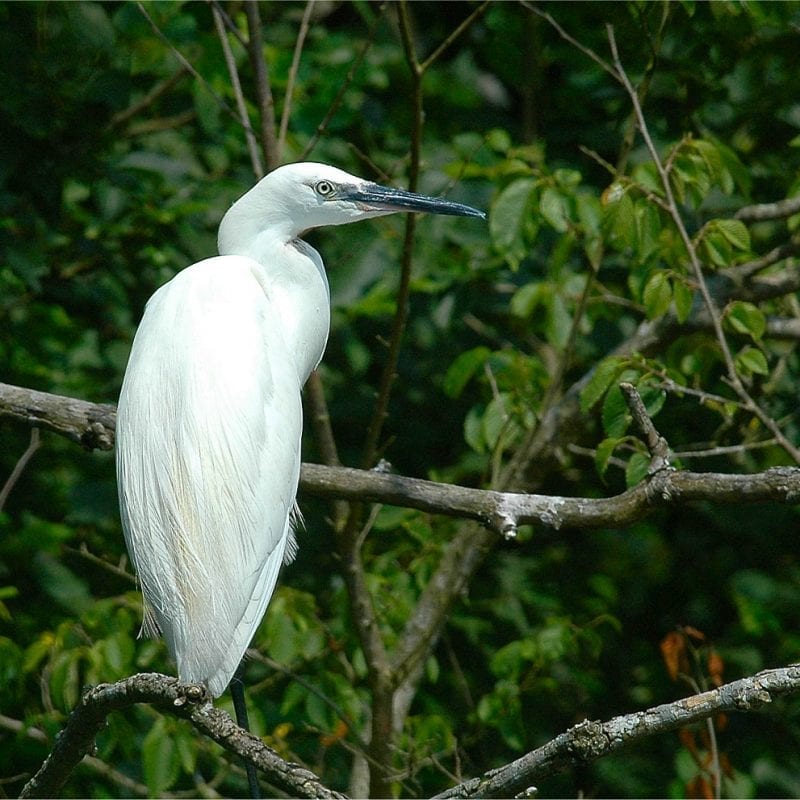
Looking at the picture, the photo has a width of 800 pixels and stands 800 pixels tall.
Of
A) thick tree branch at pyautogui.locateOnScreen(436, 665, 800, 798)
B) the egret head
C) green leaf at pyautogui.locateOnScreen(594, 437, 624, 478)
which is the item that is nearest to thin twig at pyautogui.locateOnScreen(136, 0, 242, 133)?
the egret head

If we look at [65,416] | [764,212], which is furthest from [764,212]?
[65,416]

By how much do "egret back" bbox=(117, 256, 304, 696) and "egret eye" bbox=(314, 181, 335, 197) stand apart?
0.28 metres

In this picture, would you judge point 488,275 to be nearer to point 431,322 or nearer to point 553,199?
point 431,322

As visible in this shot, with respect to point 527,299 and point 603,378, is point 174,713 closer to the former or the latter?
point 603,378

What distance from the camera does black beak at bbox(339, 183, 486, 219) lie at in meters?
2.46

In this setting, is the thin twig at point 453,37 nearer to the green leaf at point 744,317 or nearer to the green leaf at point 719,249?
the green leaf at point 719,249

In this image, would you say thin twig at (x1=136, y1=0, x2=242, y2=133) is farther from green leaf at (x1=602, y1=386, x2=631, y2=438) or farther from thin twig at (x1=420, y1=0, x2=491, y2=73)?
green leaf at (x1=602, y1=386, x2=631, y2=438)

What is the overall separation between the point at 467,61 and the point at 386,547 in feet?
5.33

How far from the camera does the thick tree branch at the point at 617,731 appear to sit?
1.40m

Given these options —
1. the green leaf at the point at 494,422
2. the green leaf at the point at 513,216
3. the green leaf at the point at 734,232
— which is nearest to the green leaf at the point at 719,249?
the green leaf at the point at 734,232

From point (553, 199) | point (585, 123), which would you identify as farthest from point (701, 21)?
point (553, 199)

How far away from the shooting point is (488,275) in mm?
3172

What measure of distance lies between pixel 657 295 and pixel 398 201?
22.2 inches

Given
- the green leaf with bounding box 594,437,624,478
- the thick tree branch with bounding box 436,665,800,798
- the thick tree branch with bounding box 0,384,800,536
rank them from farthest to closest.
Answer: the green leaf with bounding box 594,437,624,478, the thick tree branch with bounding box 0,384,800,536, the thick tree branch with bounding box 436,665,800,798
